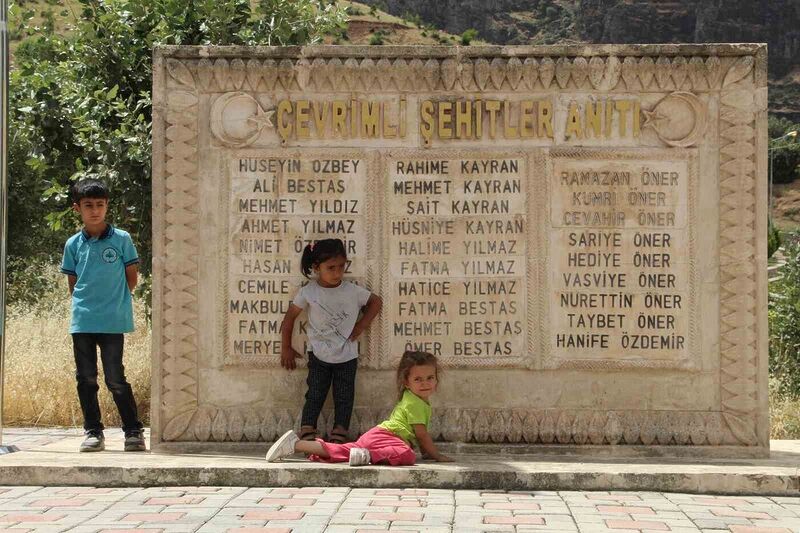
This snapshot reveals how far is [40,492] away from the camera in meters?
6.83

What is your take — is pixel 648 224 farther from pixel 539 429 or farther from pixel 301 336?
pixel 301 336

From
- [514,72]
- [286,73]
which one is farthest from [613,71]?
[286,73]

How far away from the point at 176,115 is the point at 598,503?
383cm

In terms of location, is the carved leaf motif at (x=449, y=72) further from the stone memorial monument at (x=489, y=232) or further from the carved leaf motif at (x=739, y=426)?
the carved leaf motif at (x=739, y=426)

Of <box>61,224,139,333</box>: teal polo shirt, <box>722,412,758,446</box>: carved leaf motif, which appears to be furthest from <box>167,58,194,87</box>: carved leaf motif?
<box>722,412,758,446</box>: carved leaf motif

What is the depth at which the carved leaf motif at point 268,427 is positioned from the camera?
317 inches

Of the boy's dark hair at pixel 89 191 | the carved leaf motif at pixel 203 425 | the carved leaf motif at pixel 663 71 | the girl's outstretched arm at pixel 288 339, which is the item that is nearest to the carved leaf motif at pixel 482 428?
the girl's outstretched arm at pixel 288 339

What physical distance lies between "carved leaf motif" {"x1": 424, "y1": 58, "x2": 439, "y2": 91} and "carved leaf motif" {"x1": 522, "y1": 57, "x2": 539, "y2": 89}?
23.1 inches

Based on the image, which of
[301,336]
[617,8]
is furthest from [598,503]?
[617,8]

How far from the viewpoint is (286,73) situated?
8125mm

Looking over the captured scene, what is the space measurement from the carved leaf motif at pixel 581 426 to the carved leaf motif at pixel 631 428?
0.25 metres

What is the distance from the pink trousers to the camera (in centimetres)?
718

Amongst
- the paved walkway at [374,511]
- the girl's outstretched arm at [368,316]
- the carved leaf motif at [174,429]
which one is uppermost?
the girl's outstretched arm at [368,316]

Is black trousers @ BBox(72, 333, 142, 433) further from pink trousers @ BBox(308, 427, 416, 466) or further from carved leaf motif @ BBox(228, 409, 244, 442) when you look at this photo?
pink trousers @ BBox(308, 427, 416, 466)
